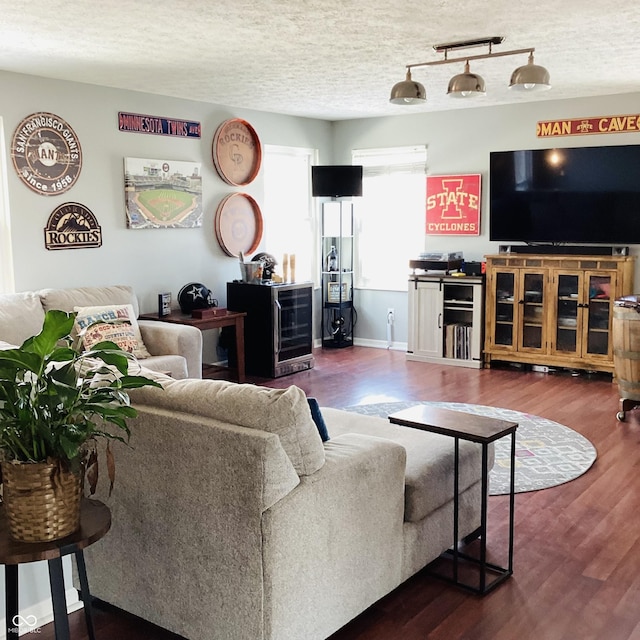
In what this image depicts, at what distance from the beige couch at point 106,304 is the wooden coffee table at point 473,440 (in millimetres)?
2361

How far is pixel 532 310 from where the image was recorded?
666 centimetres

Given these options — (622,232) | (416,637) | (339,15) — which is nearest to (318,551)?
(416,637)

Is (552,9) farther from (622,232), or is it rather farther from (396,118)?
(396,118)

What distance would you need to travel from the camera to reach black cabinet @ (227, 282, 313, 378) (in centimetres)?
641

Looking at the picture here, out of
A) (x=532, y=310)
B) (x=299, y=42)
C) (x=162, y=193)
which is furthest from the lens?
(x=532, y=310)

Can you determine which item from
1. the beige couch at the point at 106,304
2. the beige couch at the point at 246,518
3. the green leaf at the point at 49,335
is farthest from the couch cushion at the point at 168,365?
the green leaf at the point at 49,335

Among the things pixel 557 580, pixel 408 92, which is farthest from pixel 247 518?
pixel 408 92

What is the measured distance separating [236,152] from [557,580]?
4.89 meters

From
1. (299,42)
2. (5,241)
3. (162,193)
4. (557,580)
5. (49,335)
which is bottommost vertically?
(557,580)

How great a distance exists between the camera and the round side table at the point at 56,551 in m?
1.85

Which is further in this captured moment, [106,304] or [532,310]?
[532,310]

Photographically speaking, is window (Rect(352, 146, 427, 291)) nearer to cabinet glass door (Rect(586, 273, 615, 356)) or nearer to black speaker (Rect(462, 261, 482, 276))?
black speaker (Rect(462, 261, 482, 276))

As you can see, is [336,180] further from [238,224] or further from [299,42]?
[299,42]

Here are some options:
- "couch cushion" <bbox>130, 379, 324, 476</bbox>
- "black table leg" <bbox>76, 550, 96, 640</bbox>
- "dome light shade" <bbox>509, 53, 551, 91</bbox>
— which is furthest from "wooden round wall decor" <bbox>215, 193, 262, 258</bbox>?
"black table leg" <bbox>76, 550, 96, 640</bbox>
